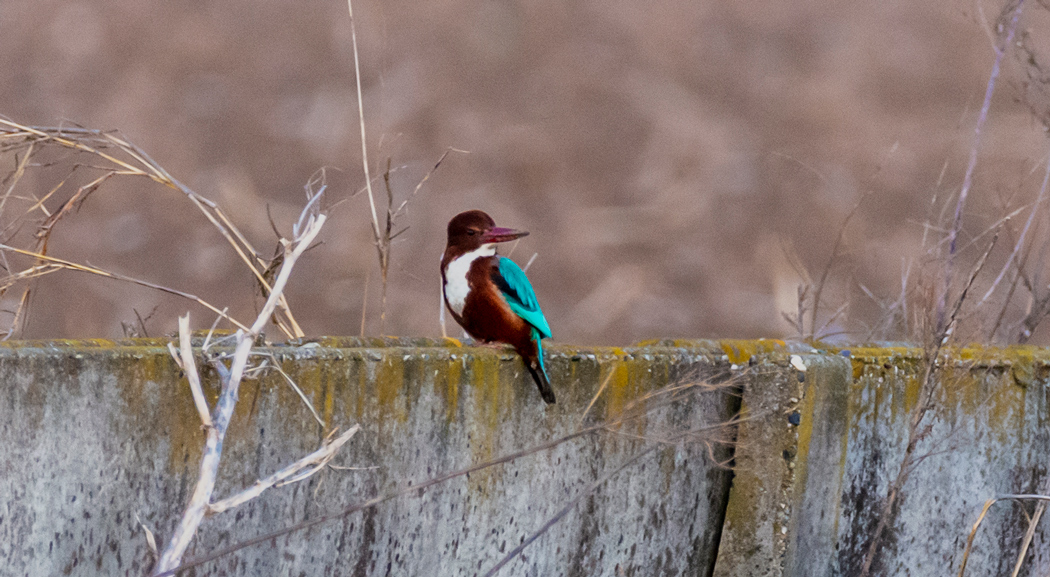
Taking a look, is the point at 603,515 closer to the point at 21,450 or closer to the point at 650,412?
the point at 650,412

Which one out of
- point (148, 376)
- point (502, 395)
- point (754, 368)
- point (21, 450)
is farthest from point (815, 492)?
point (21, 450)

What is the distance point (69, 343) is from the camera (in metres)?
1.48

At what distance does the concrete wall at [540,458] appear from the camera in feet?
4.71

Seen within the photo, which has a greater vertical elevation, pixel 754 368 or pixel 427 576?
pixel 754 368

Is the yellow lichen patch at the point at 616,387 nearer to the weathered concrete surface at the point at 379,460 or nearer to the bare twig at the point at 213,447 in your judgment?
the weathered concrete surface at the point at 379,460

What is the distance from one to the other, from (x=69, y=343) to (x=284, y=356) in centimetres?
29

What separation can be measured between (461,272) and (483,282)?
1.9 inches

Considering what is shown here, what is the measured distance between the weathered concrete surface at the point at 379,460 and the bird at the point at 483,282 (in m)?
0.09

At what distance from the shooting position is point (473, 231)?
2.02 meters

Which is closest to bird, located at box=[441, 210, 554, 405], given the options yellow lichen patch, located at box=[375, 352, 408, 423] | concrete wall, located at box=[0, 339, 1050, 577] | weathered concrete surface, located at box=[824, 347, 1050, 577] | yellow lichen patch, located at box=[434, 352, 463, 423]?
concrete wall, located at box=[0, 339, 1050, 577]

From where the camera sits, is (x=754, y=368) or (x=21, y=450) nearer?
(x=21, y=450)

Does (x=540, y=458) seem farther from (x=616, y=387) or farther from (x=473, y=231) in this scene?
(x=473, y=231)

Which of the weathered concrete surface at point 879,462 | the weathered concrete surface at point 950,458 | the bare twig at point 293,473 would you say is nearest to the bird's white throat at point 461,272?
the bare twig at point 293,473

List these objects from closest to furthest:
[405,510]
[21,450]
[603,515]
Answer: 1. [21,450]
2. [405,510]
3. [603,515]
